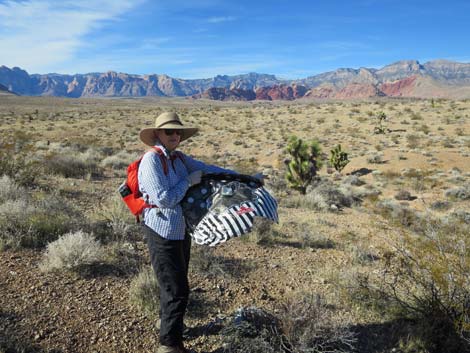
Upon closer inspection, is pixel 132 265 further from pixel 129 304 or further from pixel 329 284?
pixel 329 284

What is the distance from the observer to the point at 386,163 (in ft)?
58.1

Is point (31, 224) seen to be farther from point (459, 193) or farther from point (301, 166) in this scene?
point (459, 193)

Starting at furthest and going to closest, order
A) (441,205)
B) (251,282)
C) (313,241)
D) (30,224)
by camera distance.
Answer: (441,205) < (313,241) < (30,224) < (251,282)

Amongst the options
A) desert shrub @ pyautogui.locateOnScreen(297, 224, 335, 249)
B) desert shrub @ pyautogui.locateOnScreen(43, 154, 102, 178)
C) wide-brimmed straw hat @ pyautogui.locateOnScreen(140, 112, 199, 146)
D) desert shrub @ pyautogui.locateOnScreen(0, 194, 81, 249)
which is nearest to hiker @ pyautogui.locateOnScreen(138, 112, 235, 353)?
wide-brimmed straw hat @ pyautogui.locateOnScreen(140, 112, 199, 146)

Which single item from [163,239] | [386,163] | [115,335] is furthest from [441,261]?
[386,163]

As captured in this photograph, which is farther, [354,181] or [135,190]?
[354,181]

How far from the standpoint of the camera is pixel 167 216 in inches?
112

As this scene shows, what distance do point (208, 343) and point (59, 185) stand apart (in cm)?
692

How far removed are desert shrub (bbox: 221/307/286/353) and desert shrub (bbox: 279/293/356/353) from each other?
0.12 m

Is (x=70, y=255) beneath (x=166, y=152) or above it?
beneath

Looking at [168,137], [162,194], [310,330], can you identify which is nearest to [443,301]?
[310,330]

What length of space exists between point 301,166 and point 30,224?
9.60m

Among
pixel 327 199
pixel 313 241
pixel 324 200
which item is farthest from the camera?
pixel 327 199

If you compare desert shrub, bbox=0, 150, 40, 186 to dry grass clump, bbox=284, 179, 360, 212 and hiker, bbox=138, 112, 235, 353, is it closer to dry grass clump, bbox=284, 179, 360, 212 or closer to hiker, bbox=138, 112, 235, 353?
hiker, bbox=138, 112, 235, 353
